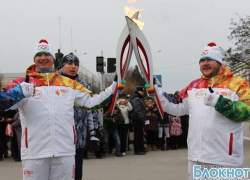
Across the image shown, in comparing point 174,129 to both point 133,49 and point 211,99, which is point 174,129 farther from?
point 211,99

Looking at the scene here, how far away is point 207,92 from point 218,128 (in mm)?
327

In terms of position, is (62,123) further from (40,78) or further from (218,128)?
(218,128)

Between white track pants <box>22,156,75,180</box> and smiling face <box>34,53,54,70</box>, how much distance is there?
85cm

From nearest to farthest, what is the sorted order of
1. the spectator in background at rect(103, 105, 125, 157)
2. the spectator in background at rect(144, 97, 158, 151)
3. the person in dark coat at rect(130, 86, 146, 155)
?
the spectator in background at rect(103, 105, 125, 157), the person in dark coat at rect(130, 86, 146, 155), the spectator in background at rect(144, 97, 158, 151)

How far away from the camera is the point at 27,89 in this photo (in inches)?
126

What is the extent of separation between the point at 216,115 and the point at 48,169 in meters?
1.53

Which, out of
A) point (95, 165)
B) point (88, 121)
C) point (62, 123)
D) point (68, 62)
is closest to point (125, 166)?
point (95, 165)

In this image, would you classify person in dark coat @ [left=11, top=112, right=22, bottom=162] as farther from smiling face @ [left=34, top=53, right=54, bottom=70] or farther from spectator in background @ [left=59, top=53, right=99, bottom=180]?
smiling face @ [left=34, top=53, right=54, bottom=70]

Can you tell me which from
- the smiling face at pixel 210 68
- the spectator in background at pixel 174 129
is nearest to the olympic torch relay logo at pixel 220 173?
the smiling face at pixel 210 68

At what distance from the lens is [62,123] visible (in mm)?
3383

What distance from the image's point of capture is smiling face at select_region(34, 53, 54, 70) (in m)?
3.57

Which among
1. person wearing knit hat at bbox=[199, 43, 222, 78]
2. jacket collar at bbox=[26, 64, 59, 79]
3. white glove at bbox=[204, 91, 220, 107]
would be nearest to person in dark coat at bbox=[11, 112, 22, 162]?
jacket collar at bbox=[26, 64, 59, 79]

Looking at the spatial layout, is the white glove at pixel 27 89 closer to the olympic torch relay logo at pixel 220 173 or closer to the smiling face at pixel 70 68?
the smiling face at pixel 70 68

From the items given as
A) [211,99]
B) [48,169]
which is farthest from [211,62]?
[48,169]
